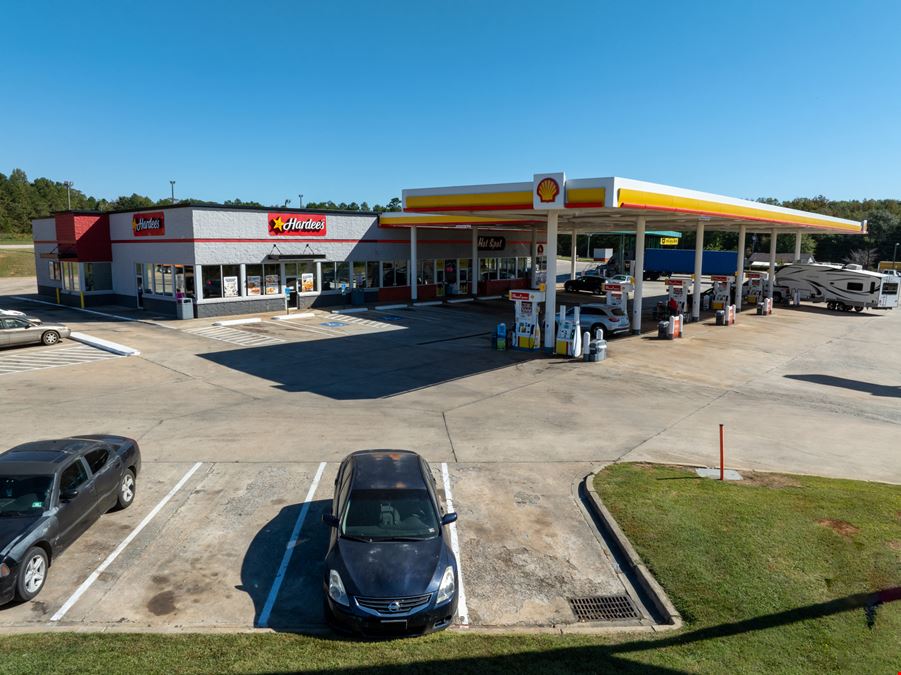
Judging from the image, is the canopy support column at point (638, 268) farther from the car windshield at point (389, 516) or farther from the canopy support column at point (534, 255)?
the car windshield at point (389, 516)

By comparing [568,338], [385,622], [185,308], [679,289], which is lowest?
[385,622]

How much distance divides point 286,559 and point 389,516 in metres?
1.90

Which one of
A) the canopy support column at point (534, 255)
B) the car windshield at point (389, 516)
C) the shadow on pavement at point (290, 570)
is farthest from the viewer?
the canopy support column at point (534, 255)

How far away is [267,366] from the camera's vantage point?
21719mm

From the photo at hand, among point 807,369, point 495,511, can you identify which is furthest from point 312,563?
point 807,369

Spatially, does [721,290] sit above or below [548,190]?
below

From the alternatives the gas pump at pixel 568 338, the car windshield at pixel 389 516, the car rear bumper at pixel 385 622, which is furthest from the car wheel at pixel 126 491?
the gas pump at pixel 568 338

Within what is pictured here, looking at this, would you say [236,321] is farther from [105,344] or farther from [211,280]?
[105,344]

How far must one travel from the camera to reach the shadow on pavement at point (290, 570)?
24.6 ft

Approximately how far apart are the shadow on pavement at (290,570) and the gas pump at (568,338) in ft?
50.6

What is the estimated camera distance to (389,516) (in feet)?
26.7

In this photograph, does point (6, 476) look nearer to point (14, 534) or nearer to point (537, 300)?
point (14, 534)

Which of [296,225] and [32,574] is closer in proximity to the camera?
[32,574]

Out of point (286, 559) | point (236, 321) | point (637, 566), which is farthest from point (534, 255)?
point (286, 559)
